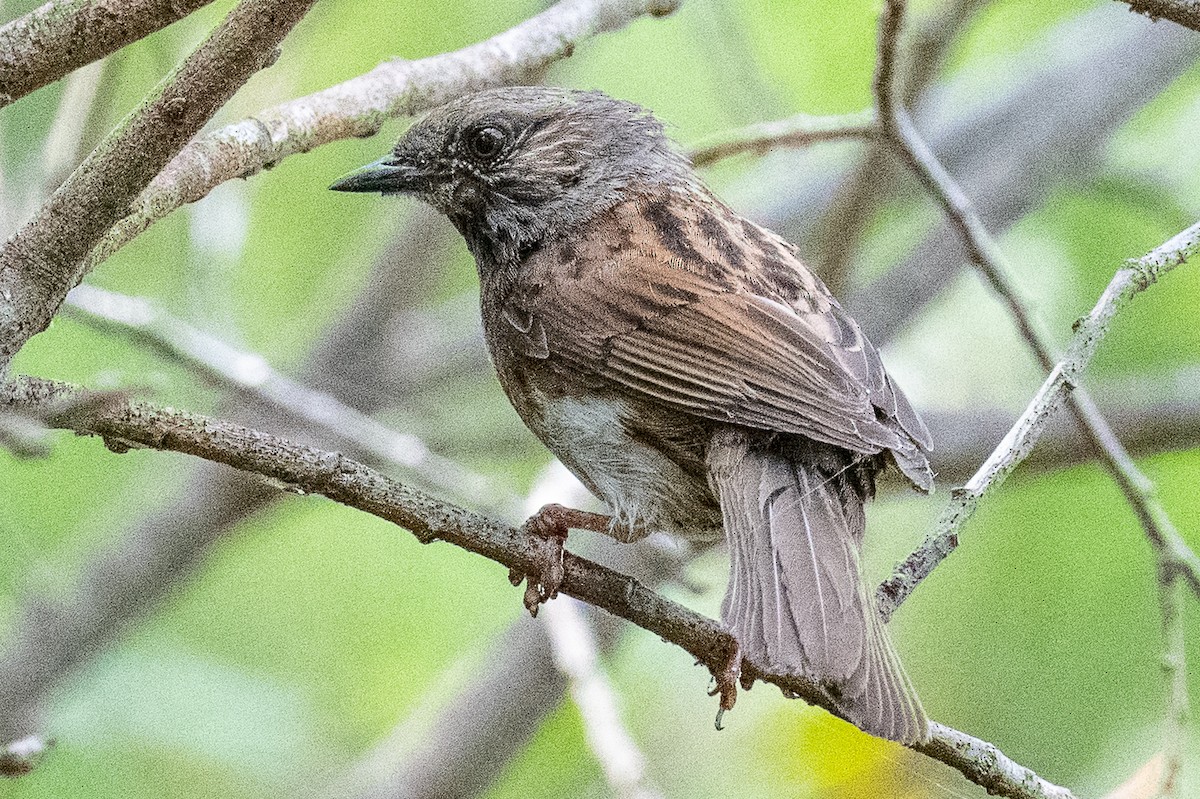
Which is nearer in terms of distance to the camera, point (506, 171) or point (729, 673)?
point (729, 673)

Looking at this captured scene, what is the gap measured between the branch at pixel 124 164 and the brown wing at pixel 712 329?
1546mm

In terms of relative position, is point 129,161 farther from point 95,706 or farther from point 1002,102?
point 1002,102

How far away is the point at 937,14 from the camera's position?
5.92 meters

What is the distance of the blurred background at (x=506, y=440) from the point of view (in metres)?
4.56

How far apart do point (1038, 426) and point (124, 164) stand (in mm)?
1834

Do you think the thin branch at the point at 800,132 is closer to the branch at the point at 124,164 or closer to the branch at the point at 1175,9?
the branch at the point at 1175,9

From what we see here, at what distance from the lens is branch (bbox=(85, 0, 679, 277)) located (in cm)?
282

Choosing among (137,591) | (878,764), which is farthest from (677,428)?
(137,591)

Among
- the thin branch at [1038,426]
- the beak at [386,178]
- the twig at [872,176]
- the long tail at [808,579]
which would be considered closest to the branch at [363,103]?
the beak at [386,178]

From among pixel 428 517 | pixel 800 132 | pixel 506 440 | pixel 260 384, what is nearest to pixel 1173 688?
pixel 428 517

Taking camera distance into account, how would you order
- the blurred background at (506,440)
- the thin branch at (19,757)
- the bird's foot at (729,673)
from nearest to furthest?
the thin branch at (19,757), the bird's foot at (729,673), the blurred background at (506,440)

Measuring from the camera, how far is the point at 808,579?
9.82 feet

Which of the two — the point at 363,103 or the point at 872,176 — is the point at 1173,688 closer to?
the point at 363,103

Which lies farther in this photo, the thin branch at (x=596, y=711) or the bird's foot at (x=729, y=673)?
the thin branch at (x=596, y=711)
